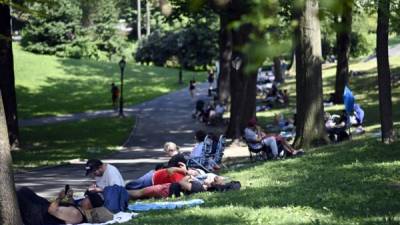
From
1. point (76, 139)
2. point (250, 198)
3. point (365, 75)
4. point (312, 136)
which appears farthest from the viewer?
point (365, 75)

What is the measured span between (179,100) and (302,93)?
3107 cm

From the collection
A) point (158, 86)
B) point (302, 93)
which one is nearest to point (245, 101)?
point (302, 93)

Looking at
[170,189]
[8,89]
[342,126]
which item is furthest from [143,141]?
[170,189]

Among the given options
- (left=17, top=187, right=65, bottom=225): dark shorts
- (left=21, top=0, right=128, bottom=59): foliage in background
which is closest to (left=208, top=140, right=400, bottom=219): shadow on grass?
(left=17, top=187, right=65, bottom=225): dark shorts

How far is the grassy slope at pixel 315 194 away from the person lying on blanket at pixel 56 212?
679 millimetres

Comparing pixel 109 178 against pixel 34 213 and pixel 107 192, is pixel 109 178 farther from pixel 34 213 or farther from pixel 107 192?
pixel 34 213

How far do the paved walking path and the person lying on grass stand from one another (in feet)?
12.2

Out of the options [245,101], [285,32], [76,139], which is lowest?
[76,139]

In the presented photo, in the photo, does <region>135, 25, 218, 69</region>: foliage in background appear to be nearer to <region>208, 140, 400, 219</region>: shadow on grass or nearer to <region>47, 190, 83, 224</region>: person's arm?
<region>208, 140, 400, 219</region>: shadow on grass

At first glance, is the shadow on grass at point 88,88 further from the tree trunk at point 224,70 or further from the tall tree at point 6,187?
the tall tree at point 6,187

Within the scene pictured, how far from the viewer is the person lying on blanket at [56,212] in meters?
8.58

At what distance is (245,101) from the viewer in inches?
915

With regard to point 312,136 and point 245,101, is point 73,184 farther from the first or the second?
point 245,101

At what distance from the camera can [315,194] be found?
9211 millimetres
